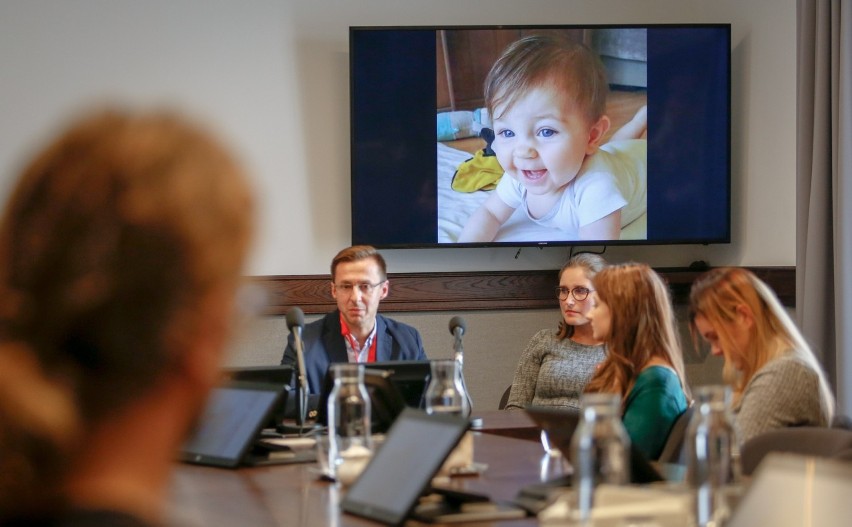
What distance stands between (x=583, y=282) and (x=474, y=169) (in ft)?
3.43

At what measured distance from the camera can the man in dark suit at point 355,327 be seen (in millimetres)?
4367

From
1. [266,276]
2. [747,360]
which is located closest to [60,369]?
[747,360]

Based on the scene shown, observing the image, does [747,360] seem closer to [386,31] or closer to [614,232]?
[614,232]

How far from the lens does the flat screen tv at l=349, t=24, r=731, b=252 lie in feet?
17.5

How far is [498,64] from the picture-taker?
5.38 meters

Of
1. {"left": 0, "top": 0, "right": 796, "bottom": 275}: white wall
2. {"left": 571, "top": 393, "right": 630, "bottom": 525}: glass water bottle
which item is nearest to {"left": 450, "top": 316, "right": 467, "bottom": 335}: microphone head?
{"left": 0, "top": 0, "right": 796, "bottom": 275}: white wall

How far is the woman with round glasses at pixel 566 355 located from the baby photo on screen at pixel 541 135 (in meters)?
0.72

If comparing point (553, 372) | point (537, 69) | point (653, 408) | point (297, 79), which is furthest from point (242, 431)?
point (537, 69)

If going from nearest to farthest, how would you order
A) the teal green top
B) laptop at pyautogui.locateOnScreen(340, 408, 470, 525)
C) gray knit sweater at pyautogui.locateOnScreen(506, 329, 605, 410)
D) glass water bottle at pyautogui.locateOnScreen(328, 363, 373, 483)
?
laptop at pyautogui.locateOnScreen(340, 408, 470, 525)
glass water bottle at pyautogui.locateOnScreen(328, 363, 373, 483)
the teal green top
gray knit sweater at pyautogui.locateOnScreen(506, 329, 605, 410)

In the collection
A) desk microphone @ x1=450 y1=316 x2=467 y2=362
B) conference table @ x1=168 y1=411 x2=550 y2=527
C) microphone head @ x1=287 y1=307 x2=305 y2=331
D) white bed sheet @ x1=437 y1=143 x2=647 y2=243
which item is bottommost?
conference table @ x1=168 y1=411 x2=550 y2=527

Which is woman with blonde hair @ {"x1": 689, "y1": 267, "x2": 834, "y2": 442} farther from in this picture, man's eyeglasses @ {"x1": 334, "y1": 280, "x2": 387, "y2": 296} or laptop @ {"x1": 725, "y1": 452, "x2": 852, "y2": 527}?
man's eyeglasses @ {"x1": 334, "y1": 280, "x2": 387, "y2": 296}

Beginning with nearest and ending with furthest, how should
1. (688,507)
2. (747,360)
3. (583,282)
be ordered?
(688,507)
(747,360)
(583,282)

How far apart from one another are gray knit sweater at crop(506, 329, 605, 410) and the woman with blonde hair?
1291 mm

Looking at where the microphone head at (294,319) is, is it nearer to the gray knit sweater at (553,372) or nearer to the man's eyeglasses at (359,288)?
the man's eyeglasses at (359,288)
